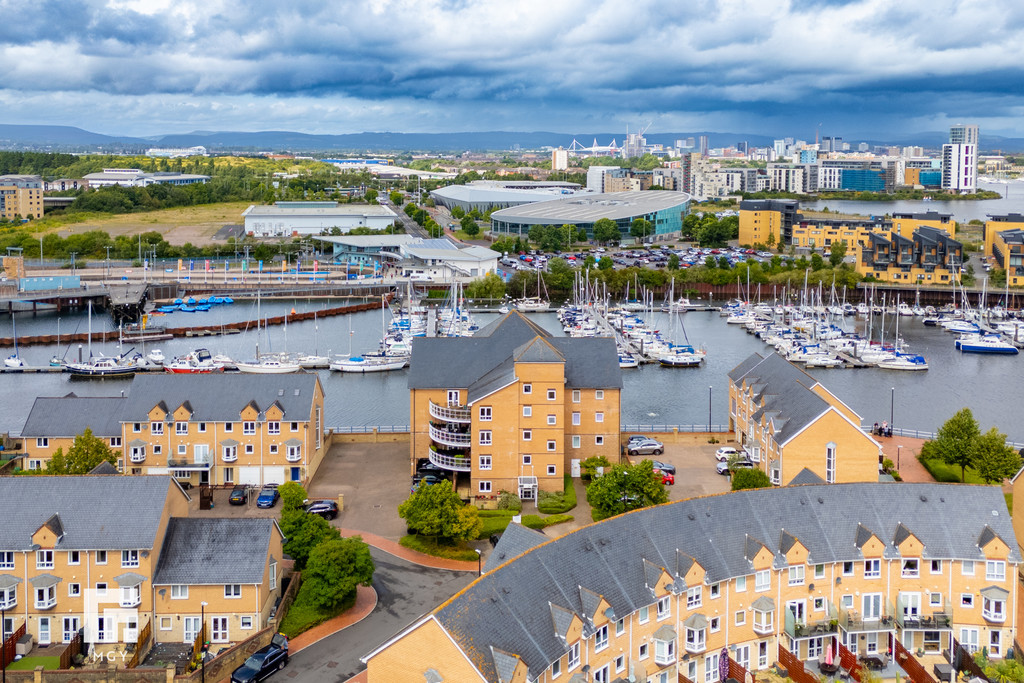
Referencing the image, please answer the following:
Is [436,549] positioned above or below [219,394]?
below

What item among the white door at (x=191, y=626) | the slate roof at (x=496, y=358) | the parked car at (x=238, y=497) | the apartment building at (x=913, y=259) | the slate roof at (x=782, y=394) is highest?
the apartment building at (x=913, y=259)

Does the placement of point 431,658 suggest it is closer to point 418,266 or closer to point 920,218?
point 418,266

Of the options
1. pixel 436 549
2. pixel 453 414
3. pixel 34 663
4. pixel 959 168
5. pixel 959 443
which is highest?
pixel 959 168

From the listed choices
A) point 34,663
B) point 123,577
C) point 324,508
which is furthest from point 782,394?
point 34,663

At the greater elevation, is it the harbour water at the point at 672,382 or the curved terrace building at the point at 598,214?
the curved terrace building at the point at 598,214

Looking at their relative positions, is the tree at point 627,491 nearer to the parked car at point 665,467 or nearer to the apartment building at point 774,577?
the parked car at point 665,467

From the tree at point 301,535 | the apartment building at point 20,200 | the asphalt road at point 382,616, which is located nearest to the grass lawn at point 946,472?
the asphalt road at point 382,616

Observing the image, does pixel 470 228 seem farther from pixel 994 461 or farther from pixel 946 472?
pixel 994 461
